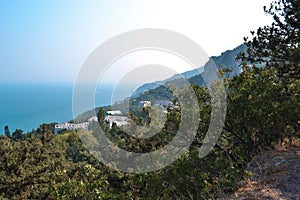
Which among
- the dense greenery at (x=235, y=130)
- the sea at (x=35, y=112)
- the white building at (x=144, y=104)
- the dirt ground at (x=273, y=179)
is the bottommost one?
the dirt ground at (x=273, y=179)

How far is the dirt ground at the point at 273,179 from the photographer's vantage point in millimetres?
3744

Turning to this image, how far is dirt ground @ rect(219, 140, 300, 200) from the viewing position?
12.3 ft

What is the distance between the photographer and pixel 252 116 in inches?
241

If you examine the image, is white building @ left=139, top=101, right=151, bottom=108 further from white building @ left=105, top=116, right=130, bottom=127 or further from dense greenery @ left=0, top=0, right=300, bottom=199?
white building @ left=105, top=116, right=130, bottom=127

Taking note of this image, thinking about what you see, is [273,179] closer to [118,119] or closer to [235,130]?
[235,130]

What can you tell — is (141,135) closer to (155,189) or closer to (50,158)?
(155,189)

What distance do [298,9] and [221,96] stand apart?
102 inches

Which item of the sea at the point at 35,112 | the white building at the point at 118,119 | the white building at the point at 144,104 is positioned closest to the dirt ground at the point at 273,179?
the white building at the point at 144,104

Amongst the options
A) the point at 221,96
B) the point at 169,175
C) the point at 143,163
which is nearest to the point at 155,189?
the point at 169,175

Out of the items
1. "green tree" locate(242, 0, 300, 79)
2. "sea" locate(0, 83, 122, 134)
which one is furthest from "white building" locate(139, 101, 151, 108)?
"sea" locate(0, 83, 122, 134)

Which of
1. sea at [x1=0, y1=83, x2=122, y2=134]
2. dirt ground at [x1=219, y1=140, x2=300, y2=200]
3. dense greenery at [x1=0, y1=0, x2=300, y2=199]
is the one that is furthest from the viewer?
sea at [x1=0, y1=83, x2=122, y2=134]

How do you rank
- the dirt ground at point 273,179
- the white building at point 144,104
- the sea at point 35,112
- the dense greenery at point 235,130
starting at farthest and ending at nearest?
the sea at point 35,112
the white building at point 144,104
the dense greenery at point 235,130
the dirt ground at point 273,179

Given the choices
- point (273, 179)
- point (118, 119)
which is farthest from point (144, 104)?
point (273, 179)

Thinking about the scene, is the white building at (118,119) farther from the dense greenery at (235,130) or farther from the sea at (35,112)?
the sea at (35,112)
